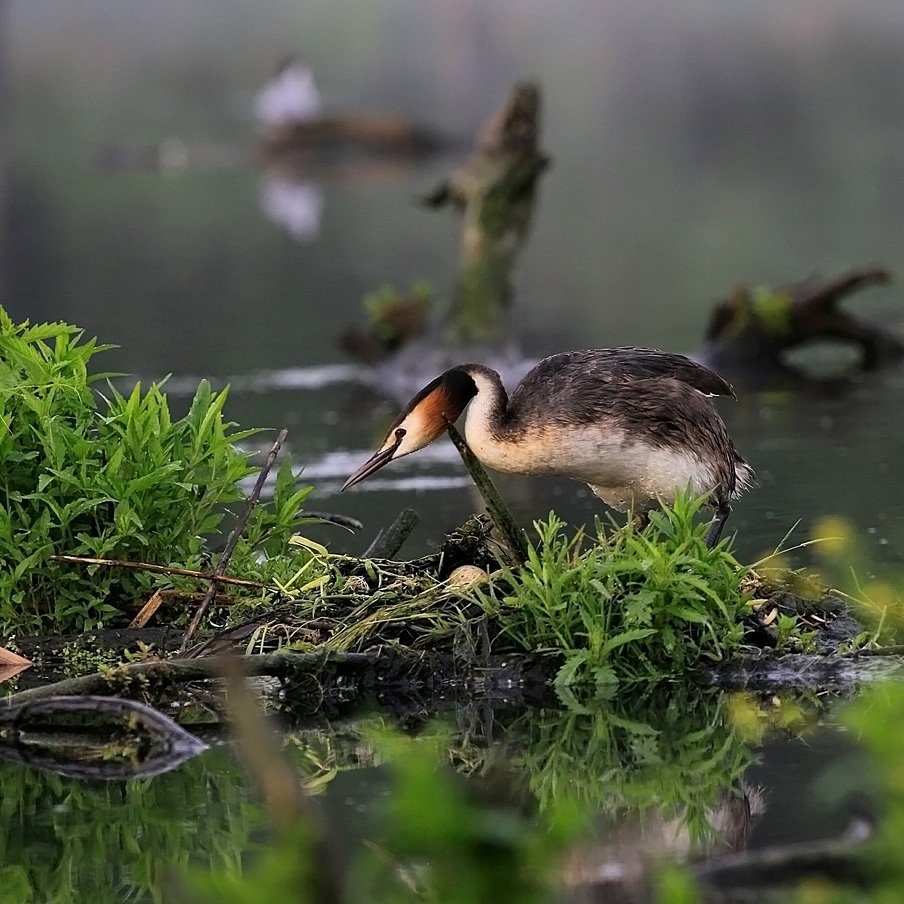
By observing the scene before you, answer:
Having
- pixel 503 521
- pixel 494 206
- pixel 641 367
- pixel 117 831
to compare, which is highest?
pixel 641 367

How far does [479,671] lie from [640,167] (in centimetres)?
4225

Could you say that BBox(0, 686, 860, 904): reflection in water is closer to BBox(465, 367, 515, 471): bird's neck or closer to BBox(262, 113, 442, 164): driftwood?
BBox(465, 367, 515, 471): bird's neck

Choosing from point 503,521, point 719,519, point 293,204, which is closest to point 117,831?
point 503,521

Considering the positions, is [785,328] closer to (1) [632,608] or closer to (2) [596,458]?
(2) [596,458]

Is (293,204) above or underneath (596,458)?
underneath

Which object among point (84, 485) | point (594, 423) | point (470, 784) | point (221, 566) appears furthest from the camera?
point (594, 423)

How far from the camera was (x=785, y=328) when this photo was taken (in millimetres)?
18891

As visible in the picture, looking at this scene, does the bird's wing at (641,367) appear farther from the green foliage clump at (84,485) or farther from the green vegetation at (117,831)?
the green vegetation at (117,831)

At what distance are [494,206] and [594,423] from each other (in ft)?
33.4

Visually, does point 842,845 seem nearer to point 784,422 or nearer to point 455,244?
point 784,422

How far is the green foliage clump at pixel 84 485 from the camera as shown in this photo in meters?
8.79

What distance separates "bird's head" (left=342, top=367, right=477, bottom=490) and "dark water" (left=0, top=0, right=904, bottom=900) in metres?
1.75

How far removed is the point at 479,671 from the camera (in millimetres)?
8516

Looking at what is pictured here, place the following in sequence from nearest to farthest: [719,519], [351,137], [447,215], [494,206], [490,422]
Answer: [490,422], [719,519], [494,206], [447,215], [351,137]
